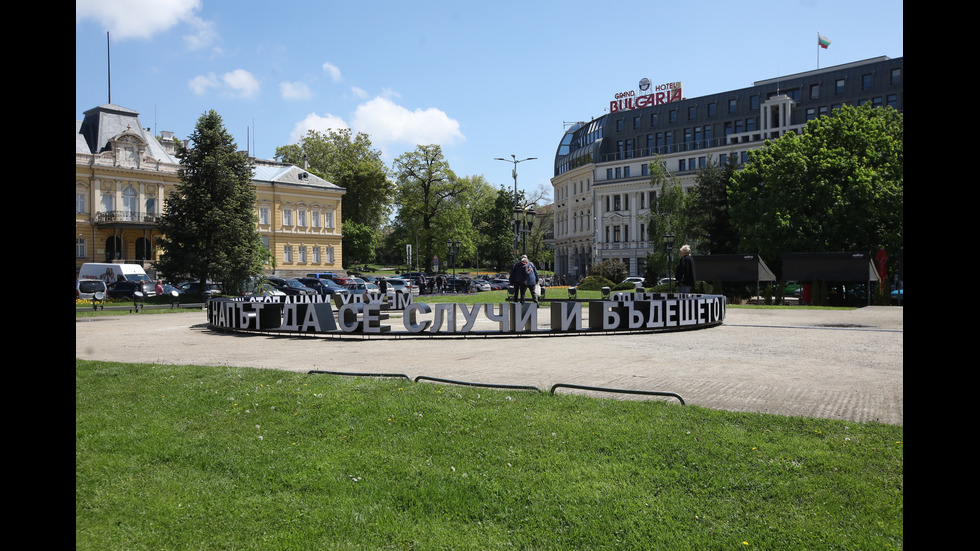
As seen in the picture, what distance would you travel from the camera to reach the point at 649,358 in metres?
12.7

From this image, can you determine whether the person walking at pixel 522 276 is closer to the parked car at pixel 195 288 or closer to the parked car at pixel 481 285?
the parked car at pixel 195 288

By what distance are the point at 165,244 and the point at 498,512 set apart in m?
39.1

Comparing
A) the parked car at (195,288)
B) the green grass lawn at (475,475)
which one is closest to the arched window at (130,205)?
the parked car at (195,288)

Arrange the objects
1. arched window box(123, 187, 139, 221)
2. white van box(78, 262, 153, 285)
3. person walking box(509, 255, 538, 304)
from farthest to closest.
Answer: arched window box(123, 187, 139, 221) < white van box(78, 262, 153, 285) < person walking box(509, 255, 538, 304)

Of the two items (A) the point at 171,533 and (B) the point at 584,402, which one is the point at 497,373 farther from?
(A) the point at 171,533

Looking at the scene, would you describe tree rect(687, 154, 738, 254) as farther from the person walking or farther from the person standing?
the person walking

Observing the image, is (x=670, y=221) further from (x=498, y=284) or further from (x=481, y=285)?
(x=498, y=284)

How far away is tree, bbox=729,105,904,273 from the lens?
36438mm

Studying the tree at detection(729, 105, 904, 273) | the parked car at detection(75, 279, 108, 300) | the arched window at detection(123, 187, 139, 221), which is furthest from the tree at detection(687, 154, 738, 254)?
the arched window at detection(123, 187, 139, 221)

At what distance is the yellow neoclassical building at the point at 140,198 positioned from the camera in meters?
59.7

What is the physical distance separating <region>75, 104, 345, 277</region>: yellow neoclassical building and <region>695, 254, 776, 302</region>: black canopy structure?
34624mm

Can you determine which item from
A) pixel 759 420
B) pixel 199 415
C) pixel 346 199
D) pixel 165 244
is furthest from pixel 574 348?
pixel 346 199

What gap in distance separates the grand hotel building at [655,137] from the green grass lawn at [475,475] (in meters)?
62.6

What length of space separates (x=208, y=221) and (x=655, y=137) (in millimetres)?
61308
